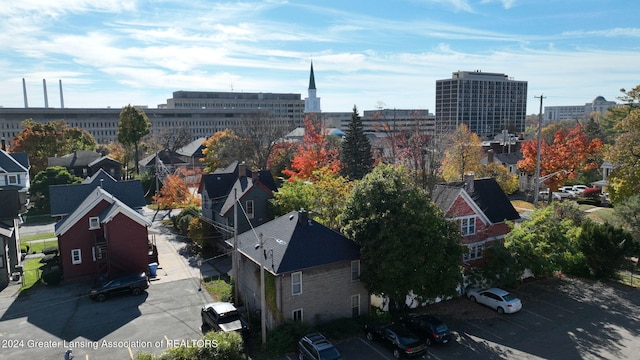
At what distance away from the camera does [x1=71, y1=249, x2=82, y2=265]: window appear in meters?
34.1

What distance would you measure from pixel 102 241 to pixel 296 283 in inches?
721

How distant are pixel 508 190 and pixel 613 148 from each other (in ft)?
65.7

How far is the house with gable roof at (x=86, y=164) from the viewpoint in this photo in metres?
71.1

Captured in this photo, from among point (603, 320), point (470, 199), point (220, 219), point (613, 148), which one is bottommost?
point (603, 320)

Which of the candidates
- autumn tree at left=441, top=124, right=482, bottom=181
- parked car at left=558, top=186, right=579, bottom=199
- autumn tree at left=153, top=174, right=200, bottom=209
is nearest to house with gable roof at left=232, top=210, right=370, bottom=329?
autumn tree at left=153, top=174, right=200, bottom=209

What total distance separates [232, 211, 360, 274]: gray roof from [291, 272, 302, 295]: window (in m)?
0.72

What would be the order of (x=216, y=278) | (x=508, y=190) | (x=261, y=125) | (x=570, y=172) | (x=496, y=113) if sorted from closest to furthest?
(x=216, y=278), (x=570, y=172), (x=508, y=190), (x=261, y=125), (x=496, y=113)

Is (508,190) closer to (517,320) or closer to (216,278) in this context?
(517,320)

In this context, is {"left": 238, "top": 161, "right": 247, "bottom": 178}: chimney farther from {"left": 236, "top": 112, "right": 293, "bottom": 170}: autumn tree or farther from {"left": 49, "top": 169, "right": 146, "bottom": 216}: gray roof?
{"left": 236, "top": 112, "right": 293, "bottom": 170}: autumn tree

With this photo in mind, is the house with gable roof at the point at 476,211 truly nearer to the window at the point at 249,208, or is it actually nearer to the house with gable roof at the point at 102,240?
the window at the point at 249,208

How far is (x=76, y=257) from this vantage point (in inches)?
1352

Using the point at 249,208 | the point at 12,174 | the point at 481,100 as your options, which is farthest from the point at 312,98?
the point at 249,208

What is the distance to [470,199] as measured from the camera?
112 ft

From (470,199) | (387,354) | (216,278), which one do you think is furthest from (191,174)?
(387,354)
